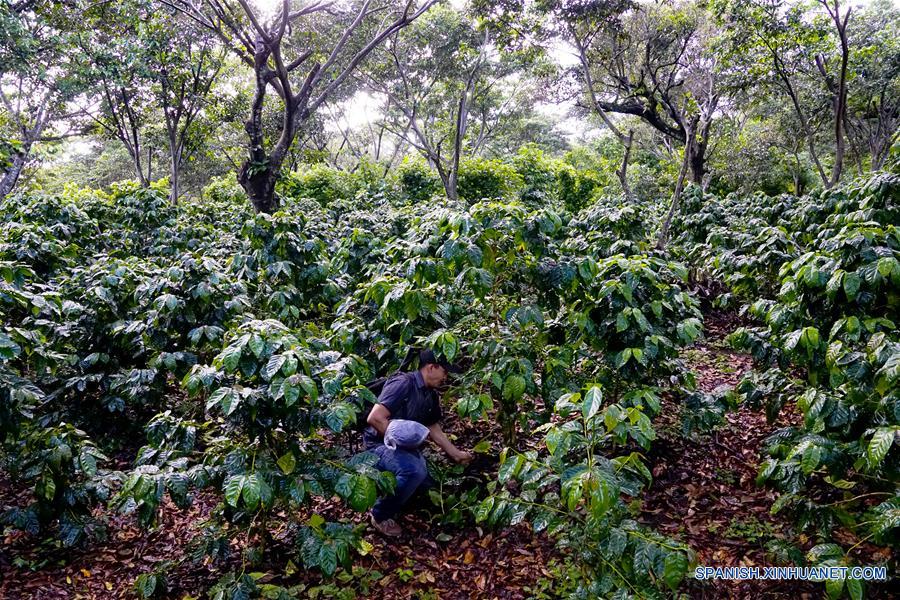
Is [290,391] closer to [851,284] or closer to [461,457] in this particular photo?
[461,457]

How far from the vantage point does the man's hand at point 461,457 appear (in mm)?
3819

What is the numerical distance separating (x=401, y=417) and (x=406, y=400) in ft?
0.38

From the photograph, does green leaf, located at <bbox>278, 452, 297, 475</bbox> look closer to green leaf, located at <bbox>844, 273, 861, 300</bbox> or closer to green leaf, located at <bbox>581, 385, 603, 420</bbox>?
green leaf, located at <bbox>581, 385, 603, 420</bbox>

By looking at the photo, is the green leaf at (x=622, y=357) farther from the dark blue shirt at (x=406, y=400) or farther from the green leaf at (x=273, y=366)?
the green leaf at (x=273, y=366)

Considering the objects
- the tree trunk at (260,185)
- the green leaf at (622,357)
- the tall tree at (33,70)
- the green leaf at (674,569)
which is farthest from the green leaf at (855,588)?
the tree trunk at (260,185)

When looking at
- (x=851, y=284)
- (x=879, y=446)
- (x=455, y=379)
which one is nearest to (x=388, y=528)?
(x=455, y=379)

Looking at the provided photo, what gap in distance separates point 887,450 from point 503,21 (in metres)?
9.81

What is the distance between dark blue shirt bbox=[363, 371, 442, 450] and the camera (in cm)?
347

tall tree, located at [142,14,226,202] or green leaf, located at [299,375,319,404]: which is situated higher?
tall tree, located at [142,14,226,202]

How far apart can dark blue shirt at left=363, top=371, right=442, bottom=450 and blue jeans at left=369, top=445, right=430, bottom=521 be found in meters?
0.16

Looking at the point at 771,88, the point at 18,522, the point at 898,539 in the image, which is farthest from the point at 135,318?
the point at 771,88

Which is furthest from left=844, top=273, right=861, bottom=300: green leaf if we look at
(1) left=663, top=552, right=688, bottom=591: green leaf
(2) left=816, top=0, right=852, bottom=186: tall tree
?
(2) left=816, top=0, right=852, bottom=186: tall tree

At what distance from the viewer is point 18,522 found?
3090mm

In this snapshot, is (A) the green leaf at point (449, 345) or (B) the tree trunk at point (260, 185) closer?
(A) the green leaf at point (449, 345)
